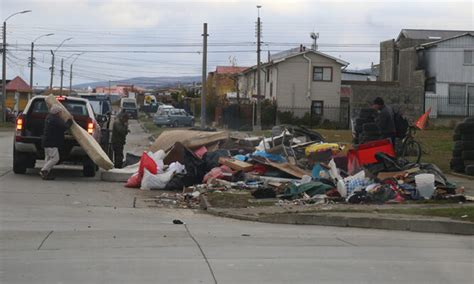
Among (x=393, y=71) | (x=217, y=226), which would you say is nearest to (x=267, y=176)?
(x=217, y=226)

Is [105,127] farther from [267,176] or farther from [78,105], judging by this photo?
[267,176]

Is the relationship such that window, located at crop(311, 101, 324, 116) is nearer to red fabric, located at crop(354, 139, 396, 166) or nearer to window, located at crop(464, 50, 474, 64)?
window, located at crop(464, 50, 474, 64)

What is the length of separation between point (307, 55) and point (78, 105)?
40570mm

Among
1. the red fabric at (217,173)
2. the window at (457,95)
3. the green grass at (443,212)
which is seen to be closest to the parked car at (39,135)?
the red fabric at (217,173)

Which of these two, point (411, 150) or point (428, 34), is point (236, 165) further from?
point (428, 34)

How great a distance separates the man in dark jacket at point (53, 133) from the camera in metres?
14.8

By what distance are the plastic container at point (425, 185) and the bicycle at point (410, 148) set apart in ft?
14.1

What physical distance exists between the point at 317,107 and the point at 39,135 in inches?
1619

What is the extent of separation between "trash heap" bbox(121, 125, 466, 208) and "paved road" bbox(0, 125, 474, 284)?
7.33 ft

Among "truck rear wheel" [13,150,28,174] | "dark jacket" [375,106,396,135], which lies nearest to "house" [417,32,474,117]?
"dark jacket" [375,106,396,135]

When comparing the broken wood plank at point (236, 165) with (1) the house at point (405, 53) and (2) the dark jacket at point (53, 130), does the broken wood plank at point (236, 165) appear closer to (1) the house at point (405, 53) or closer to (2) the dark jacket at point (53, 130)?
(2) the dark jacket at point (53, 130)

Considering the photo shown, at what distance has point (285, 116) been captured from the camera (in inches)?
2042

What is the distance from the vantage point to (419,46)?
54.8 meters

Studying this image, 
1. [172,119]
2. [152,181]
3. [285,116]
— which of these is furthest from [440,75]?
[152,181]
